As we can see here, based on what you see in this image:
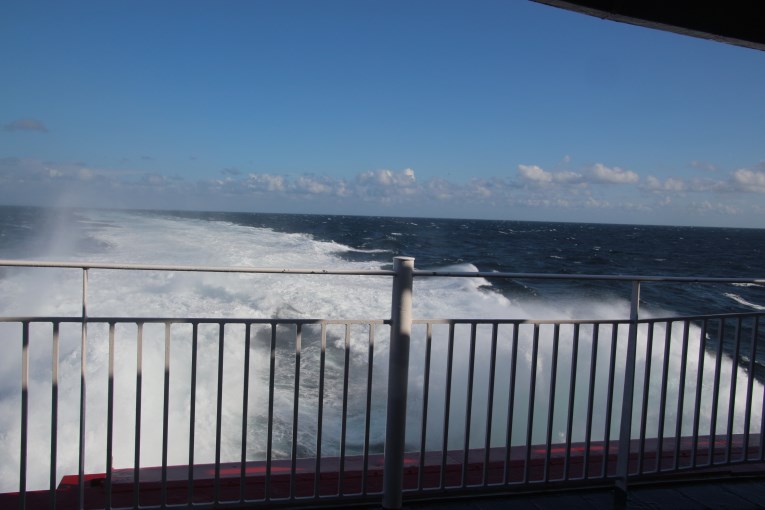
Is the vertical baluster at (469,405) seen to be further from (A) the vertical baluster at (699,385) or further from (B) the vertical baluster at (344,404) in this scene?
(A) the vertical baluster at (699,385)

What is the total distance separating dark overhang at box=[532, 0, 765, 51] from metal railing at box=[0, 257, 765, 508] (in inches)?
51.8

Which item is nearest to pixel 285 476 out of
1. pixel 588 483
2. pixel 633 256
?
pixel 588 483

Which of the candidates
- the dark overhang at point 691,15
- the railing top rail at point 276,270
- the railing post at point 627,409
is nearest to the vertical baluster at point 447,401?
the railing top rail at point 276,270

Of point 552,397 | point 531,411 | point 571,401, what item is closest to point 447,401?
point 531,411

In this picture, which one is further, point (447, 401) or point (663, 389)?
point (663, 389)

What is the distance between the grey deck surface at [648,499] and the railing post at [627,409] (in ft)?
0.17

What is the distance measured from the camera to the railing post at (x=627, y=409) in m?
2.94

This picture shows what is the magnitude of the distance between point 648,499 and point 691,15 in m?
2.55

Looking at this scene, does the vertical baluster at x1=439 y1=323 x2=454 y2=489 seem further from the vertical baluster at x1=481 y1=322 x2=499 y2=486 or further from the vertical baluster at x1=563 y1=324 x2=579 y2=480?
the vertical baluster at x1=563 y1=324 x2=579 y2=480

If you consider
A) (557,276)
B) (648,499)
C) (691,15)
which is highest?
(691,15)

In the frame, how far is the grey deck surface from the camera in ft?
9.59

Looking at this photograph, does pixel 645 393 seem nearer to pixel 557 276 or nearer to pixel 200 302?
pixel 557 276

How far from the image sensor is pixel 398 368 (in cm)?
266

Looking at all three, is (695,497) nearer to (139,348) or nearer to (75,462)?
(139,348)
